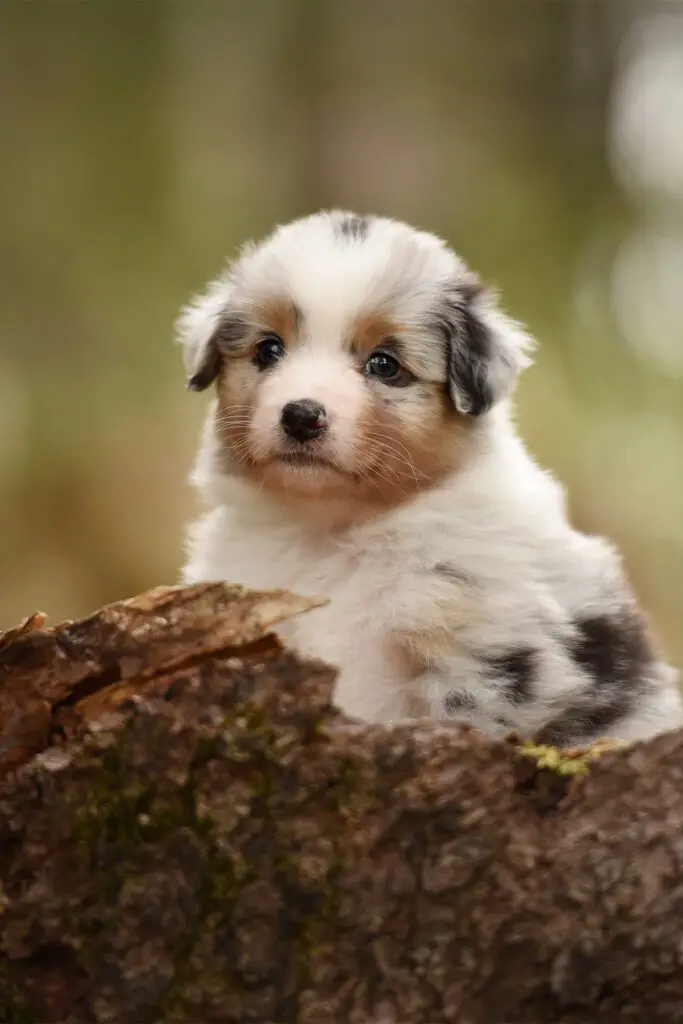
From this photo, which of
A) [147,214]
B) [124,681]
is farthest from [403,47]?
[124,681]

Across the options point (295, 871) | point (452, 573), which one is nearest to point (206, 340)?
point (452, 573)

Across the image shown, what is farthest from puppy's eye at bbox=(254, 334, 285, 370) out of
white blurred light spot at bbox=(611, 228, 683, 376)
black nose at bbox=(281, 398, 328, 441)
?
white blurred light spot at bbox=(611, 228, 683, 376)

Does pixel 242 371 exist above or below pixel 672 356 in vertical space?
below

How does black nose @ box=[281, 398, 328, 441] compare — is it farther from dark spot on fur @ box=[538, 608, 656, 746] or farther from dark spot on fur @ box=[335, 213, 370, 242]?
dark spot on fur @ box=[538, 608, 656, 746]

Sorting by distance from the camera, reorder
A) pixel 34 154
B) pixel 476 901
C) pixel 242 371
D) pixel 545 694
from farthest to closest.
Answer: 1. pixel 34 154
2. pixel 242 371
3. pixel 545 694
4. pixel 476 901

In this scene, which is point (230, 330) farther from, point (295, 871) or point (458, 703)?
point (295, 871)

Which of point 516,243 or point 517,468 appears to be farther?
point 516,243

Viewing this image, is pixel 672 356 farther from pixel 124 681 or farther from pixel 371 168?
pixel 124 681
